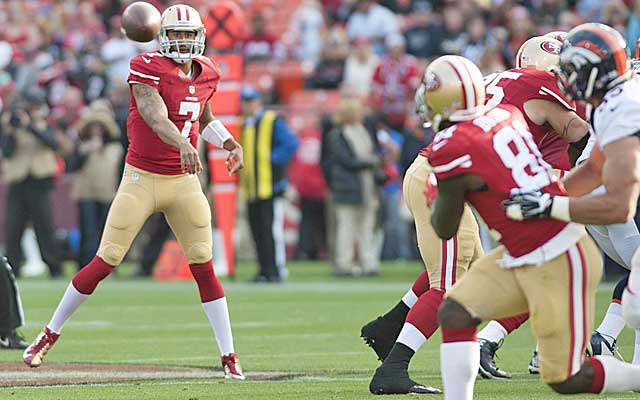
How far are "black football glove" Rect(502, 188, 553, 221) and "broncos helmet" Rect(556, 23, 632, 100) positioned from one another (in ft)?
1.55

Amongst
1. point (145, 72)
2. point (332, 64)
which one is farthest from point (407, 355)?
point (332, 64)

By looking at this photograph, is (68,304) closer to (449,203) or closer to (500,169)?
(449,203)

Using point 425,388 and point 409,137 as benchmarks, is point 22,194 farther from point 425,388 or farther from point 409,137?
point 425,388

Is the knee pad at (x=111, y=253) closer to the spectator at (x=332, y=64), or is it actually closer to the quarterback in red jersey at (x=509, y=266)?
the quarterback in red jersey at (x=509, y=266)

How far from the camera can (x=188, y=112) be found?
707 centimetres

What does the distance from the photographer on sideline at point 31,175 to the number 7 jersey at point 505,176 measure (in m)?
10.4

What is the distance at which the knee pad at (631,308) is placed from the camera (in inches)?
209

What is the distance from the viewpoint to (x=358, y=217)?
50.1 ft

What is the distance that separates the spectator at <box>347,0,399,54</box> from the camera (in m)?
19.1

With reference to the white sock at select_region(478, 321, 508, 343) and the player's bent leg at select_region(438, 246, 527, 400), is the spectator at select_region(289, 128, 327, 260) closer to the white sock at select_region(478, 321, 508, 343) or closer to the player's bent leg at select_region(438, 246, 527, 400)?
the white sock at select_region(478, 321, 508, 343)

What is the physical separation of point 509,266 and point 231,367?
241 cm

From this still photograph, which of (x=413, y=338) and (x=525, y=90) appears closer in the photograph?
(x=413, y=338)

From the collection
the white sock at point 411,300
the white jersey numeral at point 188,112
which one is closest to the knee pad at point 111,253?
the white jersey numeral at point 188,112

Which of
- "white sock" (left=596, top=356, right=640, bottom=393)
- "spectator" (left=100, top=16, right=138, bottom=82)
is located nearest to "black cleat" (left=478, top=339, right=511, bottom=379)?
"white sock" (left=596, top=356, right=640, bottom=393)
